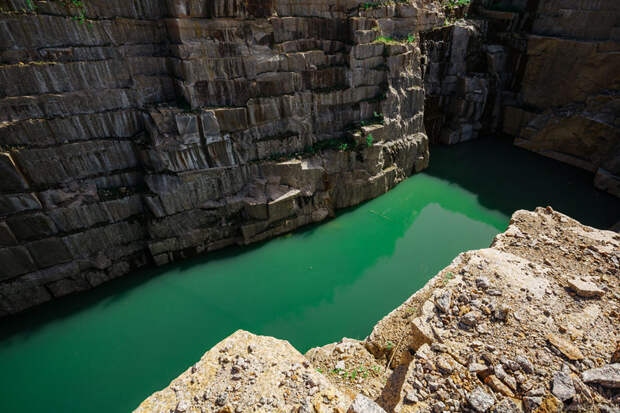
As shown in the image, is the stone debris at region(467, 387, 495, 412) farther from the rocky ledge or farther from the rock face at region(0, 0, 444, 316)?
the rock face at region(0, 0, 444, 316)

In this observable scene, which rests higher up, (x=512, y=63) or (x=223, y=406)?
(x=512, y=63)

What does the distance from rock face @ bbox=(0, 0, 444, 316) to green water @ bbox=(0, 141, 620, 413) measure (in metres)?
1.00

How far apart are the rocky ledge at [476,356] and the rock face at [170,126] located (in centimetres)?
707

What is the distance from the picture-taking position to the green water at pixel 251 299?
8.81 metres

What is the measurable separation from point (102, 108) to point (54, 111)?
125 centimetres

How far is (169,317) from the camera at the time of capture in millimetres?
10250

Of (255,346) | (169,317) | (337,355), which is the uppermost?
(255,346)

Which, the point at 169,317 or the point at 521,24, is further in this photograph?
the point at 521,24

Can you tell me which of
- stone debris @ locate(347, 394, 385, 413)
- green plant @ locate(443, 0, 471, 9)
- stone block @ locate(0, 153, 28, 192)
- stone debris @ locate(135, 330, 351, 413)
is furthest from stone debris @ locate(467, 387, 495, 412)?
green plant @ locate(443, 0, 471, 9)

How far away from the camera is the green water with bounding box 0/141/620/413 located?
28.9 feet

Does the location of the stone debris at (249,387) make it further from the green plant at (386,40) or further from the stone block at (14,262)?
the green plant at (386,40)

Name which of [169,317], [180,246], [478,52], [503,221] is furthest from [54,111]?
[478,52]

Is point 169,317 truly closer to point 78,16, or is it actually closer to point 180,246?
point 180,246

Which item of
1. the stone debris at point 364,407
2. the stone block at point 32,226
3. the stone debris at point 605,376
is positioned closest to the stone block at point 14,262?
the stone block at point 32,226
